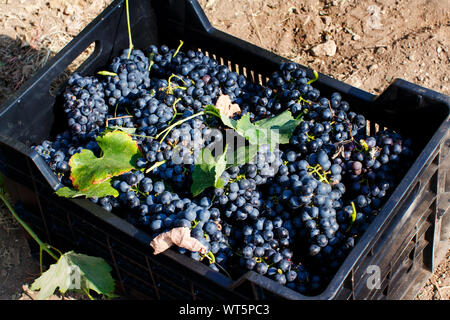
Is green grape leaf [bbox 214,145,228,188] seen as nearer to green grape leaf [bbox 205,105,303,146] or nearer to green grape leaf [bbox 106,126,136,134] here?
green grape leaf [bbox 205,105,303,146]

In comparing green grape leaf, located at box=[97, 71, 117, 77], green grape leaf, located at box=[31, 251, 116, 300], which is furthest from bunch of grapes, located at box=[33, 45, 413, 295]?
green grape leaf, located at box=[31, 251, 116, 300]

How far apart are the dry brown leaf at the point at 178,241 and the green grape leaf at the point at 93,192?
254mm

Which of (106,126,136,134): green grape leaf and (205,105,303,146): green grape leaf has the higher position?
(205,105,303,146): green grape leaf

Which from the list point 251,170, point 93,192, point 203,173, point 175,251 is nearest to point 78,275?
point 93,192

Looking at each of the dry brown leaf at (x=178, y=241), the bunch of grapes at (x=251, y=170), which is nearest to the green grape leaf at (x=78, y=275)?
the bunch of grapes at (x=251, y=170)

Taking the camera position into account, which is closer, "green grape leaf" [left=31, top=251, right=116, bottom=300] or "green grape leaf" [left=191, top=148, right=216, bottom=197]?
"green grape leaf" [left=191, top=148, right=216, bottom=197]

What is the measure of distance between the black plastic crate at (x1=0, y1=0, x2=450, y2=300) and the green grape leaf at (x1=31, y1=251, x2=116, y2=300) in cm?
4

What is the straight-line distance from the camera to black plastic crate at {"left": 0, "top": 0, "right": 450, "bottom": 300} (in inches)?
57.7

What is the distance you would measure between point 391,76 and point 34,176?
180 centimetres

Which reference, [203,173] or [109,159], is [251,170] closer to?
→ [203,173]

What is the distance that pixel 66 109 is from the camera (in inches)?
75.3

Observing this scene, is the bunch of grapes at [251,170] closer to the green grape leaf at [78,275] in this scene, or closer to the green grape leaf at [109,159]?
the green grape leaf at [109,159]

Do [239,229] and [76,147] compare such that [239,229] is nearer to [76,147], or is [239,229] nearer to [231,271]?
[231,271]
